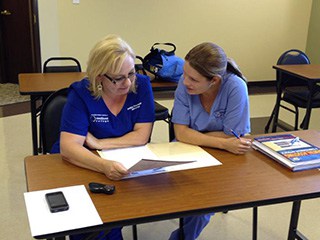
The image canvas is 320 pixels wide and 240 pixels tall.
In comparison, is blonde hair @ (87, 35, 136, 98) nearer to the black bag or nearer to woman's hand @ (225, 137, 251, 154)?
woman's hand @ (225, 137, 251, 154)

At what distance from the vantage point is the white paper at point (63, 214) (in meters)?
1.08

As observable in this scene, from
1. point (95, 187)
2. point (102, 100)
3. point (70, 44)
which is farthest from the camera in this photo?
point (70, 44)

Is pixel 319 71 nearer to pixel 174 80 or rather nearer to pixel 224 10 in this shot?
pixel 174 80

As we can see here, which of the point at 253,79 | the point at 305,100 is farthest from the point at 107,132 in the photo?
the point at 253,79

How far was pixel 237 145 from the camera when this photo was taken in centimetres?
163

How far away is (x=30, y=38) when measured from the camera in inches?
209

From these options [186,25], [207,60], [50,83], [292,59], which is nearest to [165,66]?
[50,83]

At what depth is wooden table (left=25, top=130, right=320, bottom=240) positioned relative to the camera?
3.92 feet

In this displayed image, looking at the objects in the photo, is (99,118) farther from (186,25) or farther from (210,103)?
(186,25)

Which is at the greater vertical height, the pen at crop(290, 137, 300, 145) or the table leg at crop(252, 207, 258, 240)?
the pen at crop(290, 137, 300, 145)

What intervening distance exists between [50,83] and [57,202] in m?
1.85

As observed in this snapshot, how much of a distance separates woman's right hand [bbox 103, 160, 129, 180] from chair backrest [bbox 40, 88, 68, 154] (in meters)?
0.63

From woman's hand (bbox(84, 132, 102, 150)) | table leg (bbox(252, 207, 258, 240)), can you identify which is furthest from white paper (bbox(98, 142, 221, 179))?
table leg (bbox(252, 207, 258, 240))

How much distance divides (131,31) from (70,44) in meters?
0.81
